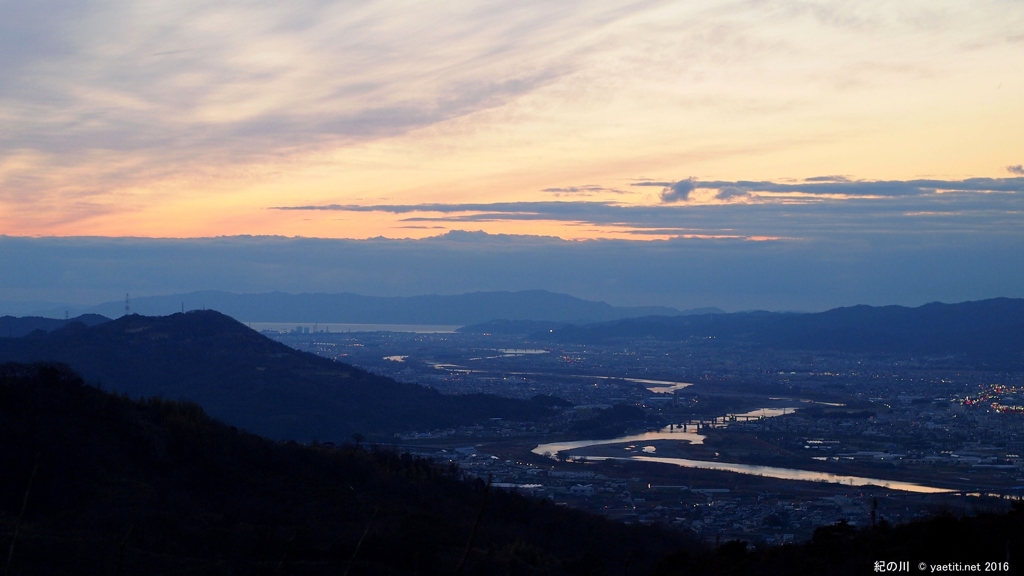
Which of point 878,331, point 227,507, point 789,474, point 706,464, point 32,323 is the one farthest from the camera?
point 878,331

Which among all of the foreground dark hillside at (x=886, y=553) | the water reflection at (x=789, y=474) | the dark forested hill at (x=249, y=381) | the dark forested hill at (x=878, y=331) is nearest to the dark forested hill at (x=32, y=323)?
the dark forested hill at (x=249, y=381)

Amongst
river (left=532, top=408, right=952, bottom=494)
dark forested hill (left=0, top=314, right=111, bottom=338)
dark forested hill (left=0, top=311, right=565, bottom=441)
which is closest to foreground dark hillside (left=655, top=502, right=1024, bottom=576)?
river (left=532, top=408, right=952, bottom=494)

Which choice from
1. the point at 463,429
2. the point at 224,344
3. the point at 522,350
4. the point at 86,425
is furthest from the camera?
the point at 522,350

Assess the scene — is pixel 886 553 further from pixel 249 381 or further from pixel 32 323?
pixel 32 323

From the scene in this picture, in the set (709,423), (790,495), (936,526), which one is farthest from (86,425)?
(709,423)

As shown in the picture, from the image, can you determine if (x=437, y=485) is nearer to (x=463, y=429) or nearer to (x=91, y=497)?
(x=91, y=497)

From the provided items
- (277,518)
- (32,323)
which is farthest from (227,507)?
(32,323)
